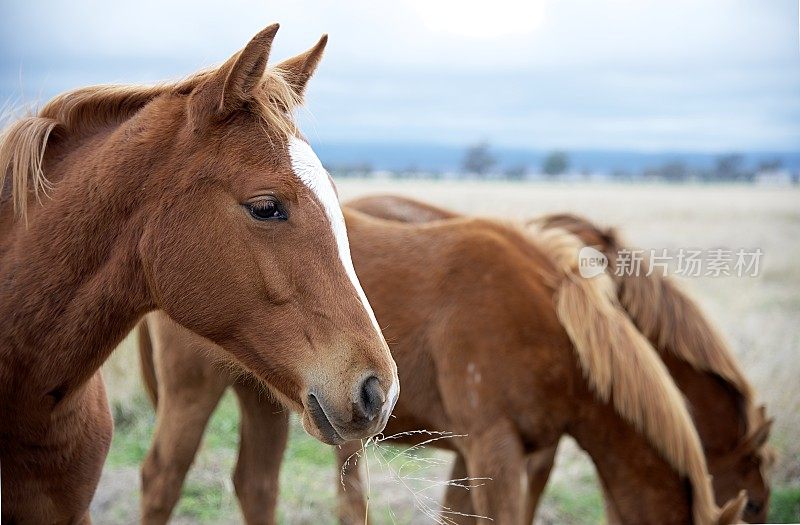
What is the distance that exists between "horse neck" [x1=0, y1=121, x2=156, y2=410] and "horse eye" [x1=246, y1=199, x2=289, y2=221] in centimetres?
26

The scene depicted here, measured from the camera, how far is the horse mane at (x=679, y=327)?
357cm

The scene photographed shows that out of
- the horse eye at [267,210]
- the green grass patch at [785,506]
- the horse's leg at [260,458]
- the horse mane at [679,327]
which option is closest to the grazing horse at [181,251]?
the horse eye at [267,210]

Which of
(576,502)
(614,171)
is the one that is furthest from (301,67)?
(614,171)

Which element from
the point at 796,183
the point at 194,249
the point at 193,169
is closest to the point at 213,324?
the point at 194,249

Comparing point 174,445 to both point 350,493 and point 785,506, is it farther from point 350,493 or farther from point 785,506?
point 785,506

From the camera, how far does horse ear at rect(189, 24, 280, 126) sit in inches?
65.9

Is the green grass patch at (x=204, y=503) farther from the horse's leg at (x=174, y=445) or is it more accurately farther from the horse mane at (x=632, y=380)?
the horse mane at (x=632, y=380)

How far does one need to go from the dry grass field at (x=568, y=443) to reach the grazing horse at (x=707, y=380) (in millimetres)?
828

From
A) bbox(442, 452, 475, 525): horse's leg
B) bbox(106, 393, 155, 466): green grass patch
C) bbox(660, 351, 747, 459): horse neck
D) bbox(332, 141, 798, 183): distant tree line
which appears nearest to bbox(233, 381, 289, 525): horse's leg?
bbox(442, 452, 475, 525): horse's leg

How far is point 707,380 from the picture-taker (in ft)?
11.9

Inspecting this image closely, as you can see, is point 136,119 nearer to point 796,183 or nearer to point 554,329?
point 554,329

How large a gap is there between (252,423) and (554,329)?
1.16 metres

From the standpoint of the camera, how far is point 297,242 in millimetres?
1738

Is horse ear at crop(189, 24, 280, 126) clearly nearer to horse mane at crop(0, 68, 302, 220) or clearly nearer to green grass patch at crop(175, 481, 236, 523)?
horse mane at crop(0, 68, 302, 220)
